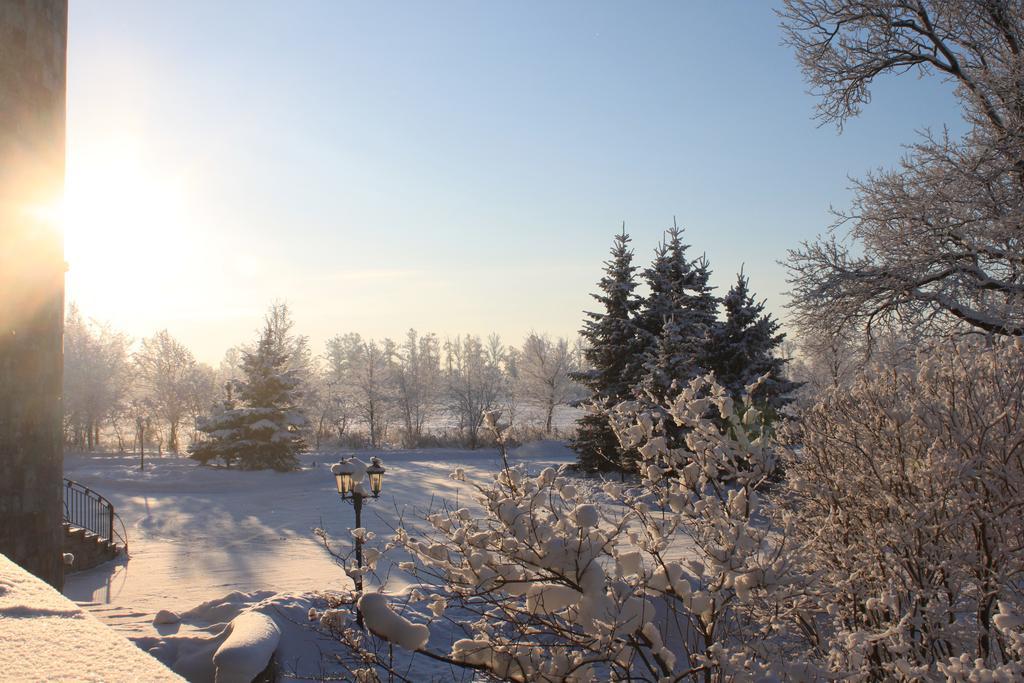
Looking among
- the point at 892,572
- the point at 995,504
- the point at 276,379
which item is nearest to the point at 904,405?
the point at 995,504

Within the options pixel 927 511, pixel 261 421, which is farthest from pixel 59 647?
pixel 261 421

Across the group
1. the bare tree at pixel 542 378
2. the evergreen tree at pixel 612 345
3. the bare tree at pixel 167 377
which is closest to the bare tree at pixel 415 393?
the bare tree at pixel 542 378

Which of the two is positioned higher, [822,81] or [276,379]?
[822,81]

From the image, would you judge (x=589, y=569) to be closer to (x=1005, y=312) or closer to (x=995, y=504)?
(x=995, y=504)

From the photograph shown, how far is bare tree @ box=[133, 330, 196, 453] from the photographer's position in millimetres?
41016

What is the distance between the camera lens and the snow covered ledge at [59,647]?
3.62 feet

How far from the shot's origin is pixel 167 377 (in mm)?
43844

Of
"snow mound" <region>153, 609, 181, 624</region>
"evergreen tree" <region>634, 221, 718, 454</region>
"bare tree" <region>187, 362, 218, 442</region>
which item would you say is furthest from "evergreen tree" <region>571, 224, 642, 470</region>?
"bare tree" <region>187, 362, 218, 442</region>

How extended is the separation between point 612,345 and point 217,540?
13552mm

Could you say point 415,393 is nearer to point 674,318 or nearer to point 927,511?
point 674,318

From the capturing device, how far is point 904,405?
4500 millimetres

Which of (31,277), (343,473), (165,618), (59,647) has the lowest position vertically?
(165,618)

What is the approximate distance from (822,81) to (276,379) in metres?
20.6

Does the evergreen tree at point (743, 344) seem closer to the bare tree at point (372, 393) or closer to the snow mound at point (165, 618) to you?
the snow mound at point (165, 618)
